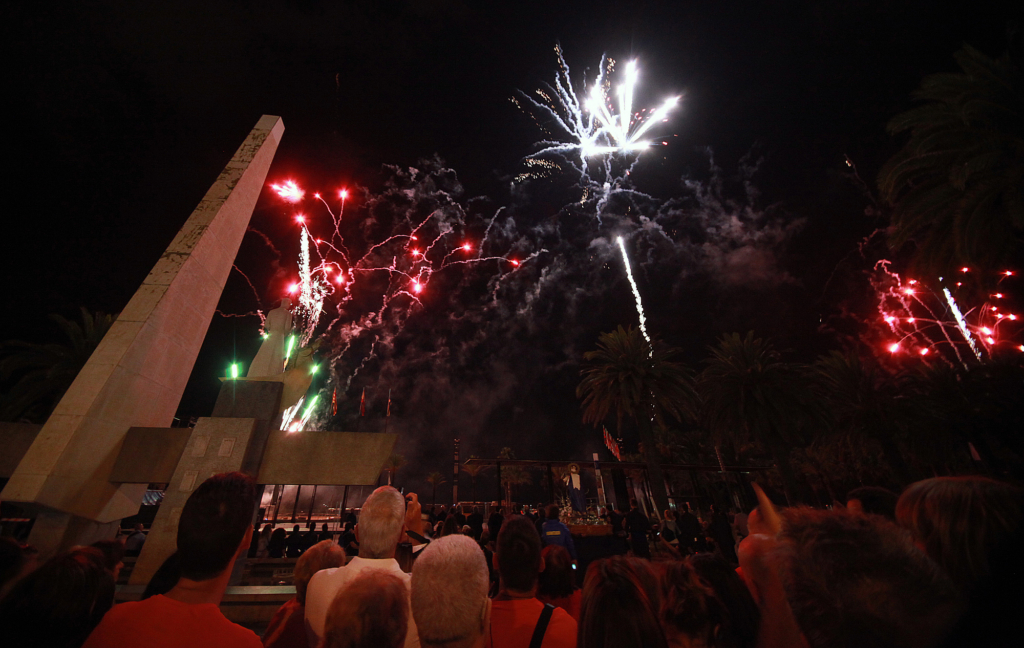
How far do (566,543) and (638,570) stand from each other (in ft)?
16.1

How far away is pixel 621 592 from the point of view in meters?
1.91

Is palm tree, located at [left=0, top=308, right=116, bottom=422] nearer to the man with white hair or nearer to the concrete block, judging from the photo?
the concrete block

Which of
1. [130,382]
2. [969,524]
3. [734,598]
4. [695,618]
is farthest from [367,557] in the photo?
[130,382]

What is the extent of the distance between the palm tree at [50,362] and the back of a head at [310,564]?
24377 mm

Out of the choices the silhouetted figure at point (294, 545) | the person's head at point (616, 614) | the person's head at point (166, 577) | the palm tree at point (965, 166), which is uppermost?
the palm tree at point (965, 166)

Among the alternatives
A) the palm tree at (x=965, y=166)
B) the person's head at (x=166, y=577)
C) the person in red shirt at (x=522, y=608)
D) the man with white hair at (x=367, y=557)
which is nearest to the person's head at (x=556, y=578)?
the person in red shirt at (x=522, y=608)

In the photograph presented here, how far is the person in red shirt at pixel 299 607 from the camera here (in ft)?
9.56

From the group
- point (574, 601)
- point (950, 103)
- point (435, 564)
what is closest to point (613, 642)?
point (435, 564)

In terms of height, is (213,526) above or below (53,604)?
above

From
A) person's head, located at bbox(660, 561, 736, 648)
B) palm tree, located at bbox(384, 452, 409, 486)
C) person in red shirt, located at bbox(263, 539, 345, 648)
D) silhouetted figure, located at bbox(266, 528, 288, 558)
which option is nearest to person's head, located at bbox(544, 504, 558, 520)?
person in red shirt, located at bbox(263, 539, 345, 648)

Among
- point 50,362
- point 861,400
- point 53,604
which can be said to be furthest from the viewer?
point 861,400

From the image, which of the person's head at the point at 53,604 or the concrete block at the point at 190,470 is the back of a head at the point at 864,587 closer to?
the person's head at the point at 53,604

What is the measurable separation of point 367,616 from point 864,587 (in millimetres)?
2050

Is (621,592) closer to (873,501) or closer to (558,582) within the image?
(558,582)
